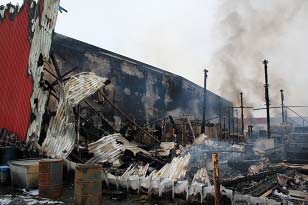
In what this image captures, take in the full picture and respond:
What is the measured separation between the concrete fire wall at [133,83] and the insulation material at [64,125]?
5559mm

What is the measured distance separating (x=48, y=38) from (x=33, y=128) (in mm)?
3291

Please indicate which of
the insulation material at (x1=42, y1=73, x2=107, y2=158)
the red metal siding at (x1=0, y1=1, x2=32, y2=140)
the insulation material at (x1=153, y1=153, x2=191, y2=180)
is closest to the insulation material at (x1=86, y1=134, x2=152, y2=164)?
the insulation material at (x1=42, y1=73, x2=107, y2=158)

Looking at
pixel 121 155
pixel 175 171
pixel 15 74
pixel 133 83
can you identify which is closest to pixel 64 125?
pixel 121 155

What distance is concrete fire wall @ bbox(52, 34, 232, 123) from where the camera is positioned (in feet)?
51.6

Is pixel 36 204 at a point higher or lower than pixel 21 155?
lower

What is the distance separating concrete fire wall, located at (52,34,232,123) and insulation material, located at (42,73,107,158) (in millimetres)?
5559

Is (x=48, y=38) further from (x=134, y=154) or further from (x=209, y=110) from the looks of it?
(x=209, y=110)

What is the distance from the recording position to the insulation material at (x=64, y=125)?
9.01 metres

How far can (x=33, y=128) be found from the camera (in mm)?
9477

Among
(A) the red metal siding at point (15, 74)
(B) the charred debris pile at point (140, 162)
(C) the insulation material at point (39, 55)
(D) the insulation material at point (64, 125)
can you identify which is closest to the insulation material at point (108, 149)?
(B) the charred debris pile at point (140, 162)

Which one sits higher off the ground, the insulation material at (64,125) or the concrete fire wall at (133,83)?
A: the concrete fire wall at (133,83)

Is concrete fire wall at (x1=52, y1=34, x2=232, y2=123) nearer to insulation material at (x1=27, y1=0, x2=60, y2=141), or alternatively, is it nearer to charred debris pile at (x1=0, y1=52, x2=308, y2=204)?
charred debris pile at (x1=0, y1=52, x2=308, y2=204)

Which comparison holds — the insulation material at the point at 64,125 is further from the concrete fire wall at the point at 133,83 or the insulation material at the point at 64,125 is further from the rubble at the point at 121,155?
the concrete fire wall at the point at 133,83

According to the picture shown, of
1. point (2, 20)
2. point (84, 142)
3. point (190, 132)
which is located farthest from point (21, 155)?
point (190, 132)
